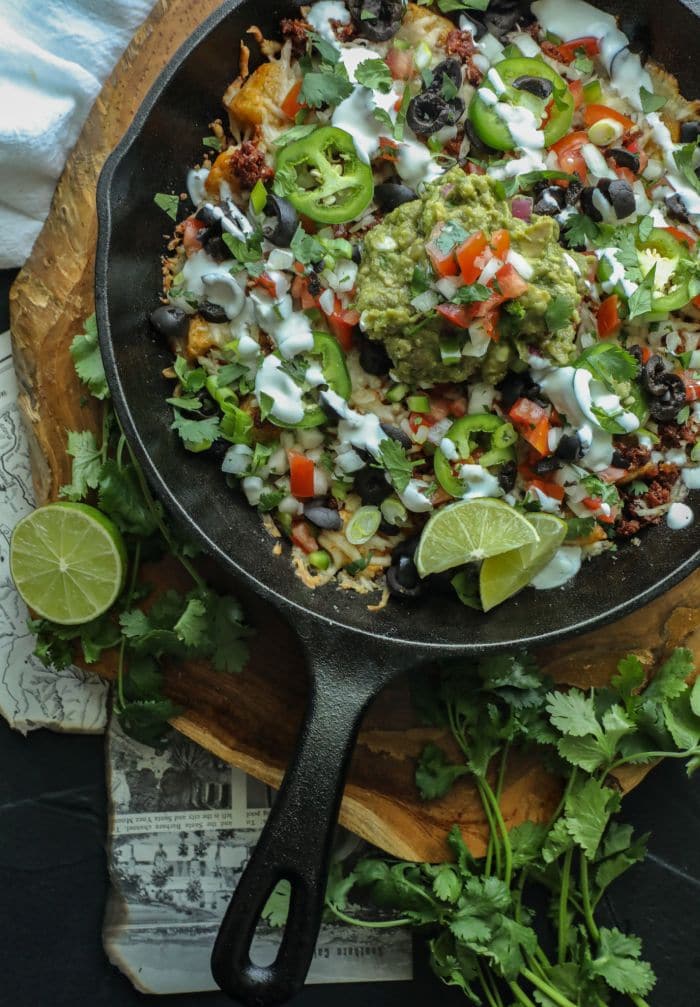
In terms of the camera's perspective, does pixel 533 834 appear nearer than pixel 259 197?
No

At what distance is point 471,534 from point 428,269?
2.92 ft

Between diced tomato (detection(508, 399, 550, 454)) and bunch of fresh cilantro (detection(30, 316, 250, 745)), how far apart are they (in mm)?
1240

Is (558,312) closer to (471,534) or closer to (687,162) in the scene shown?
(471,534)

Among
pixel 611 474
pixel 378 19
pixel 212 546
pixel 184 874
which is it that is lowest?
pixel 184 874

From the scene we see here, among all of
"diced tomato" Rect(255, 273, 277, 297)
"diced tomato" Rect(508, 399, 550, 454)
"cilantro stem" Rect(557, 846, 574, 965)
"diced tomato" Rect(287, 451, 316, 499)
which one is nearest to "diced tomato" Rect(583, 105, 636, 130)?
"diced tomato" Rect(508, 399, 550, 454)

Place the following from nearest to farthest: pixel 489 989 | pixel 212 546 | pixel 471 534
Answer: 1. pixel 212 546
2. pixel 471 534
3. pixel 489 989

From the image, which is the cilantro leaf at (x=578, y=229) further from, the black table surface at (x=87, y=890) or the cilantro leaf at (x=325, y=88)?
the black table surface at (x=87, y=890)

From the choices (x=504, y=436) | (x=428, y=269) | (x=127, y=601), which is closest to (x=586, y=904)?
(x=504, y=436)

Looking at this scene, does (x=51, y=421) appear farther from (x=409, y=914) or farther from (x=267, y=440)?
(x=409, y=914)

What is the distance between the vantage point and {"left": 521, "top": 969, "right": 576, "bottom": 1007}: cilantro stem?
372 cm

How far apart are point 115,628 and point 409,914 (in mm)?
1575

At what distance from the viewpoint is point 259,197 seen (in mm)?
3434

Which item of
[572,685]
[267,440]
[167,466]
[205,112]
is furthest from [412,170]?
[572,685]

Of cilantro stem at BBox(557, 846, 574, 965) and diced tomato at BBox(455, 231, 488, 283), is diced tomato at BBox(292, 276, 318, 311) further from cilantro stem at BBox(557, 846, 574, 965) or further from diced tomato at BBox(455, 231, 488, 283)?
cilantro stem at BBox(557, 846, 574, 965)
